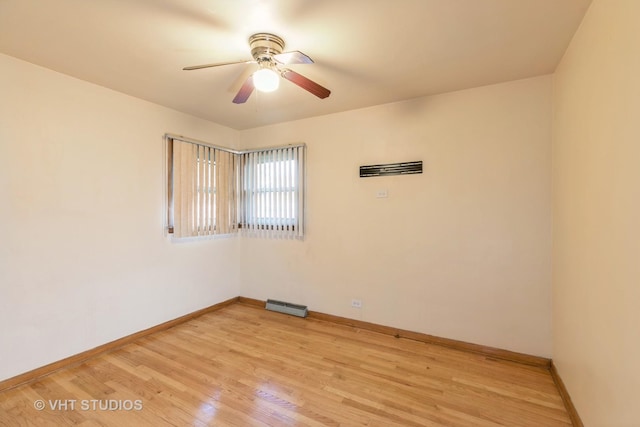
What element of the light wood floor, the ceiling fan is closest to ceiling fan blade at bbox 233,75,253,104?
the ceiling fan

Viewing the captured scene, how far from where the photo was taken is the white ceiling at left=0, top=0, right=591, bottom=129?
167 cm

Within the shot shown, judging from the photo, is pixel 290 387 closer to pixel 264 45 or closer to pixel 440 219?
pixel 440 219

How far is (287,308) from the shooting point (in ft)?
12.4

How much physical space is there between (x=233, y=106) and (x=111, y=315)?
2573 millimetres

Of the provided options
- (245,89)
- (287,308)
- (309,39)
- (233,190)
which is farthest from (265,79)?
(287,308)

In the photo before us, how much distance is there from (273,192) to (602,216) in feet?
10.7

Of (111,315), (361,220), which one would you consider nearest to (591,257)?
(361,220)

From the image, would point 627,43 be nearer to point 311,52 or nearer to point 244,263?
point 311,52

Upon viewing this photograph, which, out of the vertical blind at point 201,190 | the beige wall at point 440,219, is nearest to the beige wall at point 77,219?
the vertical blind at point 201,190

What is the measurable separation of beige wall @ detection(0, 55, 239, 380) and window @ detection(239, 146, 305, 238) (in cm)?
102

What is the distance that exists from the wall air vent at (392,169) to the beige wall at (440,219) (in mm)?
65

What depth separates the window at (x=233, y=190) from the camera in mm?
3361

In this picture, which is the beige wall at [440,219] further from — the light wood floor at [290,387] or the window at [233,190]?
the light wood floor at [290,387]

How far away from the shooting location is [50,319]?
2.41 m
